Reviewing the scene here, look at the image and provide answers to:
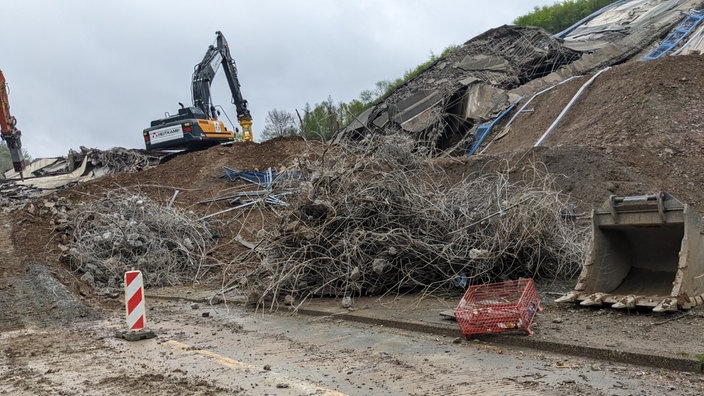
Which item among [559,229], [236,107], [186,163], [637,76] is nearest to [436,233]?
[559,229]

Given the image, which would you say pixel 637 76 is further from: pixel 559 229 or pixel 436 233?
pixel 436 233

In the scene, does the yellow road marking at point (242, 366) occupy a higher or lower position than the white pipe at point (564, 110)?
lower

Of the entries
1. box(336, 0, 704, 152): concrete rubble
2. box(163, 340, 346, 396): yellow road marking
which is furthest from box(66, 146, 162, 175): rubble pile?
box(163, 340, 346, 396): yellow road marking

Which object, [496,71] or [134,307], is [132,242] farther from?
[496,71]

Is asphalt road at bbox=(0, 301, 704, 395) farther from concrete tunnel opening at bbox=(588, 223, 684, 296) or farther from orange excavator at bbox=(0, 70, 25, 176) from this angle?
orange excavator at bbox=(0, 70, 25, 176)

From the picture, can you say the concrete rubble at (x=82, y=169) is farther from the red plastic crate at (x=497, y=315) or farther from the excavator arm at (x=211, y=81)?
the red plastic crate at (x=497, y=315)

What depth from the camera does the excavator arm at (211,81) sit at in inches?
946

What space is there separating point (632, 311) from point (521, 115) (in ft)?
41.3

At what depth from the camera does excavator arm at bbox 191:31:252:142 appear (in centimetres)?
2403

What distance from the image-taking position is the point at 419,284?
8.84 m

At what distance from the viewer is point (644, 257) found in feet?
24.7

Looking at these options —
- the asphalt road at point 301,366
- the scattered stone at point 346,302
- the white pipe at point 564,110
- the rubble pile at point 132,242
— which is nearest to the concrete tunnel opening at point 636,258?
the asphalt road at point 301,366

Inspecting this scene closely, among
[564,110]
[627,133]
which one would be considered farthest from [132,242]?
[564,110]

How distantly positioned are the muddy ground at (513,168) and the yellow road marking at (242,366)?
16.7 inches
